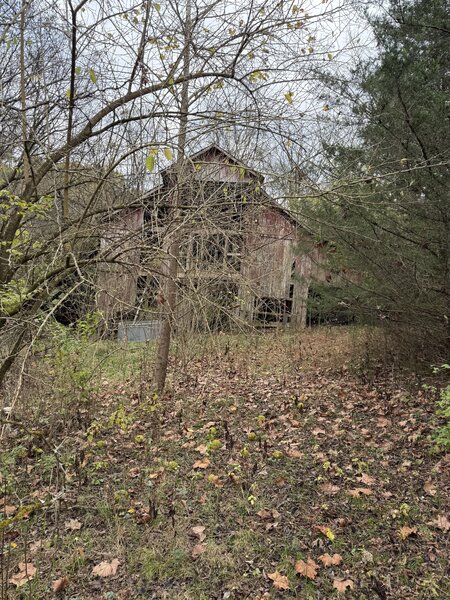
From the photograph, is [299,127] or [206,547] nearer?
[206,547]

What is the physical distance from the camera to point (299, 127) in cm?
342

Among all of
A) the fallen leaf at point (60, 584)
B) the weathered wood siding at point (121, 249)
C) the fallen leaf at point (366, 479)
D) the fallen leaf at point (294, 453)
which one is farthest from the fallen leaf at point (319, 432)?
the fallen leaf at point (60, 584)

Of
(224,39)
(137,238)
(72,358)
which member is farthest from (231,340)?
(224,39)

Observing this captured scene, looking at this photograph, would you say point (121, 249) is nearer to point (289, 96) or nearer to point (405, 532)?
point (289, 96)

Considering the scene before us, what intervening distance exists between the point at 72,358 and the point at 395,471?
163 inches

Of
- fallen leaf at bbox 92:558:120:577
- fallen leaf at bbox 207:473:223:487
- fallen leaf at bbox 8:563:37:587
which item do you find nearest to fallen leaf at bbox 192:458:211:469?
fallen leaf at bbox 207:473:223:487

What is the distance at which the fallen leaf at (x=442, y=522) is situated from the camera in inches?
123

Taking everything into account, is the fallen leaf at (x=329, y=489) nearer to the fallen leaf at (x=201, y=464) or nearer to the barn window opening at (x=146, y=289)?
the fallen leaf at (x=201, y=464)

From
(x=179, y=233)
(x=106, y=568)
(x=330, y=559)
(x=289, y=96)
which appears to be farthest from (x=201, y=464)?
(x=289, y=96)

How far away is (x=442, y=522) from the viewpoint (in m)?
3.18

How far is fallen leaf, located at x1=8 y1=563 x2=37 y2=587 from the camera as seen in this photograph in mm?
2795

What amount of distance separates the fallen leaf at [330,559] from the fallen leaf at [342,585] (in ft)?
0.53

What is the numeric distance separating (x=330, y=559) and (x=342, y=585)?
0.22 metres

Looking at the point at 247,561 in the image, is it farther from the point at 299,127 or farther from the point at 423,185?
the point at 423,185
